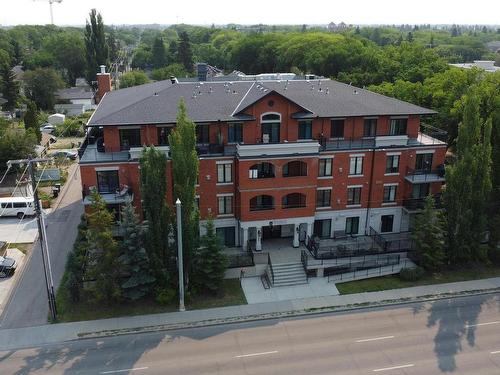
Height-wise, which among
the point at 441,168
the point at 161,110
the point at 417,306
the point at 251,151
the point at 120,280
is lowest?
the point at 417,306

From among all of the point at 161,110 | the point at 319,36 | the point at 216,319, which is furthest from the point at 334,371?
the point at 319,36

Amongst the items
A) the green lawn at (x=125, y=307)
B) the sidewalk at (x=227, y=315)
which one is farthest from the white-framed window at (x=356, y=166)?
the green lawn at (x=125, y=307)

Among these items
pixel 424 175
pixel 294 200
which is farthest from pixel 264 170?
pixel 424 175

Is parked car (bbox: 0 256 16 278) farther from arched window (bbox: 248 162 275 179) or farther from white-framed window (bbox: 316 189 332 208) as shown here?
white-framed window (bbox: 316 189 332 208)

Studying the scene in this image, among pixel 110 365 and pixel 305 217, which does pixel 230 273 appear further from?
pixel 110 365

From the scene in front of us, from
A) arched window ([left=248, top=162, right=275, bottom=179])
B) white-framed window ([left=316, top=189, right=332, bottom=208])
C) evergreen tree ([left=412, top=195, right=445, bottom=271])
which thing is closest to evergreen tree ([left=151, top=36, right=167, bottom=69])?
arched window ([left=248, top=162, right=275, bottom=179])
